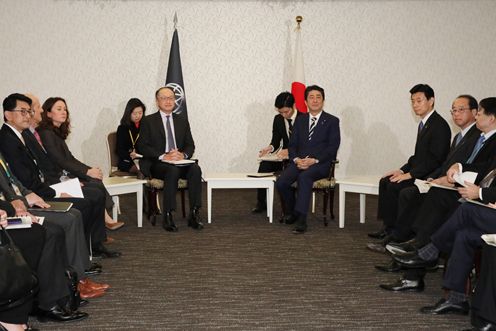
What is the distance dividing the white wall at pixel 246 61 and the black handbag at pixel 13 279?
6536 mm

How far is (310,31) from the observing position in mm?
9695

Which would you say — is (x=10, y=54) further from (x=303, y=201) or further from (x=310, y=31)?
(x=303, y=201)

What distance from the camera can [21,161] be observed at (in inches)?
189

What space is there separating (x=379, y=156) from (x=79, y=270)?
636 cm

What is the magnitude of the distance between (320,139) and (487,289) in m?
3.72

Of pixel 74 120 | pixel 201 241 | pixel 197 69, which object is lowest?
pixel 201 241

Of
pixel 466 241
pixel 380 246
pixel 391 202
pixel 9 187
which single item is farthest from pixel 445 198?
pixel 9 187

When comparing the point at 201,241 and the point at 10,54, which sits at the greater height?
the point at 10,54

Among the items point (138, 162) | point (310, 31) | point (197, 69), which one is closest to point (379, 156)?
point (310, 31)

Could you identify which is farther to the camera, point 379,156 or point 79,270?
point 379,156

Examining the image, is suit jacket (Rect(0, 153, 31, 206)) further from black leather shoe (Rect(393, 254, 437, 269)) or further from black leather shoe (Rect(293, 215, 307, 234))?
black leather shoe (Rect(293, 215, 307, 234))

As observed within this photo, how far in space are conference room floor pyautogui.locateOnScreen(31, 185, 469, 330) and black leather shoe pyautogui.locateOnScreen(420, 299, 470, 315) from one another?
0.05 meters

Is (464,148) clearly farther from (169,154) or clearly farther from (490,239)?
(169,154)

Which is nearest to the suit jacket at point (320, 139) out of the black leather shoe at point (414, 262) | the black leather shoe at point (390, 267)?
the black leather shoe at point (390, 267)
